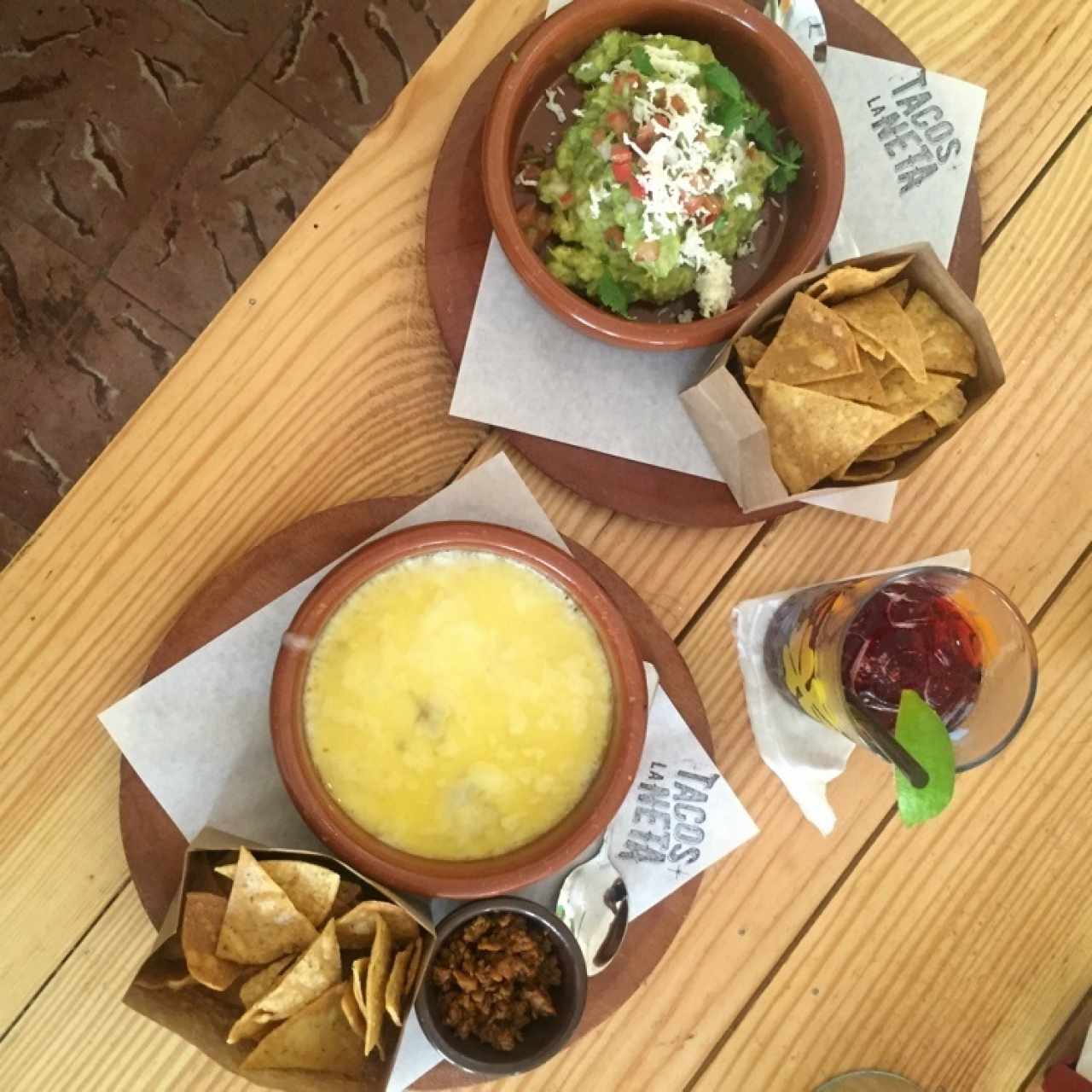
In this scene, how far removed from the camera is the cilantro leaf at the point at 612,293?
135cm

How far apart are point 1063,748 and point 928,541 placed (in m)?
0.34

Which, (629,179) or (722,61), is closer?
(629,179)

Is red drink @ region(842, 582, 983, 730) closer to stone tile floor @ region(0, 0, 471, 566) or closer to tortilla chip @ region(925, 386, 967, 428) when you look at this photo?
tortilla chip @ region(925, 386, 967, 428)

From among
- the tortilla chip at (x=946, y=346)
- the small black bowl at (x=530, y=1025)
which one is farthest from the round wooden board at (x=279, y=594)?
the tortilla chip at (x=946, y=346)

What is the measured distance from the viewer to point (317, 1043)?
4.12 feet

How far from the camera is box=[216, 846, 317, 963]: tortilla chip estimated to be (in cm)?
121

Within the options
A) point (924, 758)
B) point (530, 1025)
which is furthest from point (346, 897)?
point (924, 758)

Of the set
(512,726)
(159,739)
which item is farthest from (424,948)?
(159,739)

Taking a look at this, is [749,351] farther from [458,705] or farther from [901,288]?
[458,705]

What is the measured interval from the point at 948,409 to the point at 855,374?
0.12m

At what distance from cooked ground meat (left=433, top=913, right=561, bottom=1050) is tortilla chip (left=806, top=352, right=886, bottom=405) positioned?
684 mm

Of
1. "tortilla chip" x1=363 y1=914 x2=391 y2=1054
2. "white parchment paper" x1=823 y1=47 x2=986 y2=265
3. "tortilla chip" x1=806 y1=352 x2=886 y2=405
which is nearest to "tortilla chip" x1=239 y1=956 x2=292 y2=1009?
"tortilla chip" x1=363 y1=914 x2=391 y2=1054

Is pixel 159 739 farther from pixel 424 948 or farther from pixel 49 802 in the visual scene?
pixel 424 948

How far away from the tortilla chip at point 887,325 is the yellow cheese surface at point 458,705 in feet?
1.50
